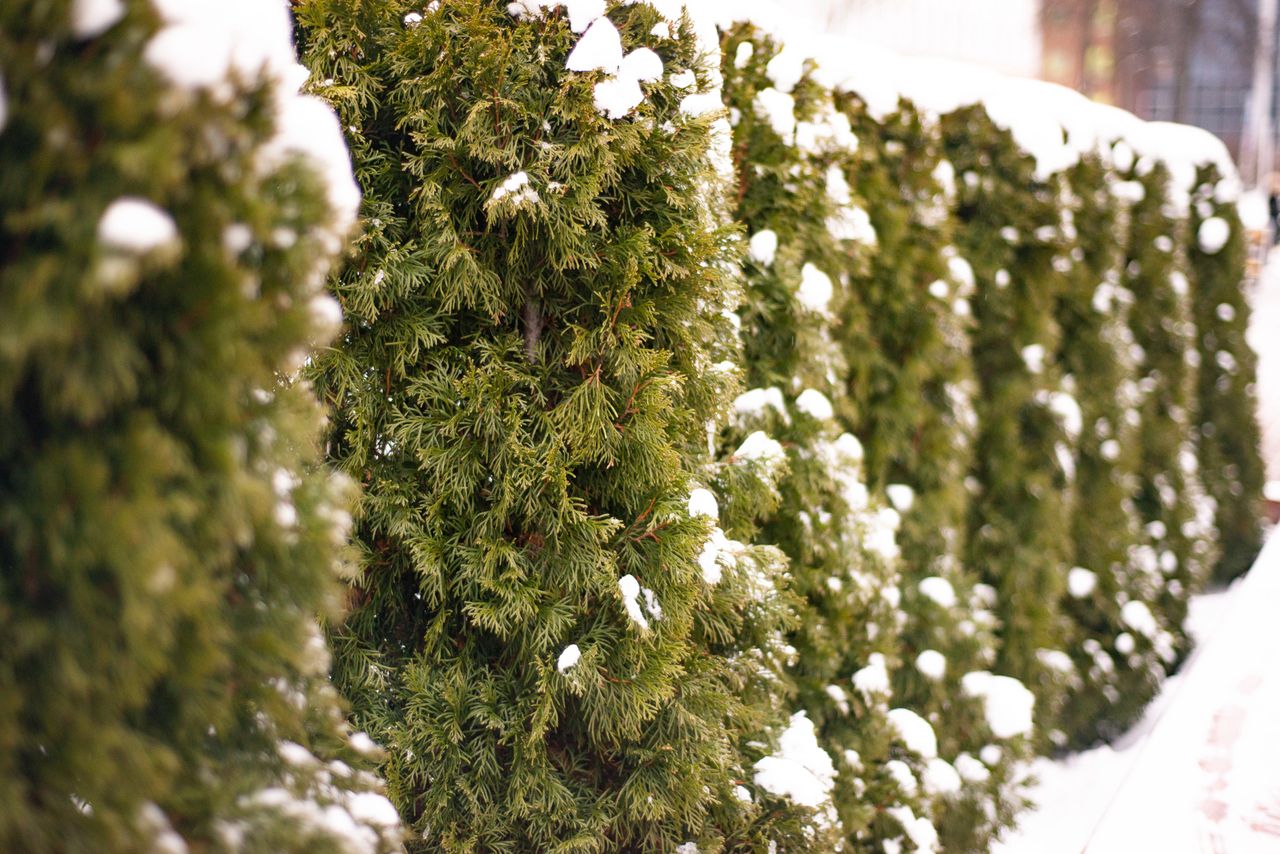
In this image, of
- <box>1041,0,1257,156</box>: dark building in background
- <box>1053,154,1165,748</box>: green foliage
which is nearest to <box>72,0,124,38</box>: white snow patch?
<box>1053,154,1165,748</box>: green foliage

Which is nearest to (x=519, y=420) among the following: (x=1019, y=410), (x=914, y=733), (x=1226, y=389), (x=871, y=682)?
(x=871, y=682)

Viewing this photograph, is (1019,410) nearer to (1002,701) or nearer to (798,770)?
(1002,701)

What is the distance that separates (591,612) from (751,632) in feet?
2.11

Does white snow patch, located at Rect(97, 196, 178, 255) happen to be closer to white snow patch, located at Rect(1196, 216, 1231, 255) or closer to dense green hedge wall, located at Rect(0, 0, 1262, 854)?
dense green hedge wall, located at Rect(0, 0, 1262, 854)

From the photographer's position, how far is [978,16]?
23.7 ft

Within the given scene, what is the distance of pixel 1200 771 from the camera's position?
3393 millimetres

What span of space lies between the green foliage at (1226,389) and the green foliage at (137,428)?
281 inches

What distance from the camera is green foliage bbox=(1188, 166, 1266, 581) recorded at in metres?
6.70

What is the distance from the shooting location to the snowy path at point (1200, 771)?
299cm

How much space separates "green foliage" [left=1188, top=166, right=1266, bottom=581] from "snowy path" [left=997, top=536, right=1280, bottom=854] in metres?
1.86

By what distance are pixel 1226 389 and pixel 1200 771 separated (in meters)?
4.51

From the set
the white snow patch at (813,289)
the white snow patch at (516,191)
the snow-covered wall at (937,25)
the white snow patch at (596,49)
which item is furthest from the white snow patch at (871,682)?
the snow-covered wall at (937,25)

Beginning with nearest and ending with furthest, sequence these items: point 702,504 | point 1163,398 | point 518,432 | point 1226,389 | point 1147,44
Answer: point 518,432 < point 702,504 < point 1163,398 < point 1226,389 < point 1147,44

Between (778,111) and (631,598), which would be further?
(778,111)
